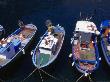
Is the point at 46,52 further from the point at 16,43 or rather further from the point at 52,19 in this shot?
the point at 52,19

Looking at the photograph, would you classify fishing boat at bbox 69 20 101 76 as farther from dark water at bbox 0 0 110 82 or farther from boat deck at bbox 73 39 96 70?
dark water at bbox 0 0 110 82

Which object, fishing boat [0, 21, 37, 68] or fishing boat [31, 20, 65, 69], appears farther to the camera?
fishing boat [0, 21, 37, 68]

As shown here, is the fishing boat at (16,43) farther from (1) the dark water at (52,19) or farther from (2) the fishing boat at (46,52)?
(2) the fishing boat at (46,52)

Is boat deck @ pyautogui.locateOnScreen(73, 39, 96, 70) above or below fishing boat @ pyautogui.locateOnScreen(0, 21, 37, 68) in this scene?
below

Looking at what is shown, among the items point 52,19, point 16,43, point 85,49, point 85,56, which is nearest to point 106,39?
Result: point 85,49

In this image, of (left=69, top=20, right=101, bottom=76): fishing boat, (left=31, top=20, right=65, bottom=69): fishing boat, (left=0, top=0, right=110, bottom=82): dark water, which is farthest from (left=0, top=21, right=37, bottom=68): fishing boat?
(left=69, top=20, right=101, bottom=76): fishing boat

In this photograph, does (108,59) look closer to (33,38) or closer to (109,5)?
(33,38)

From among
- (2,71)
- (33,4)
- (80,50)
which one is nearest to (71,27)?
(80,50)
